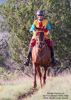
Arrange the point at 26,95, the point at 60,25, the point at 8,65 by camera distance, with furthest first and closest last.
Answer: the point at 8,65 → the point at 60,25 → the point at 26,95

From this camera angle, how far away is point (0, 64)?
39656 mm

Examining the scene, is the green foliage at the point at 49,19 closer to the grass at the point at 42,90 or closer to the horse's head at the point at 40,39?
the grass at the point at 42,90

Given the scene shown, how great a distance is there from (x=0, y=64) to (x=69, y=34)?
16.7 metres

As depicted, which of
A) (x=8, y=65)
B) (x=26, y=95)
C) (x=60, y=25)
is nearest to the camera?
(x=26, y=95)

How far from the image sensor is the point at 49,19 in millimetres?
23578

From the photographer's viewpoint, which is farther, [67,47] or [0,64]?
[0,64]

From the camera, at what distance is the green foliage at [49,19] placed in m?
23.7

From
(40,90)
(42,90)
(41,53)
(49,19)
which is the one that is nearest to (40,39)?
(41,53)

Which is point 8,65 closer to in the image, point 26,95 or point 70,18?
point 70,18

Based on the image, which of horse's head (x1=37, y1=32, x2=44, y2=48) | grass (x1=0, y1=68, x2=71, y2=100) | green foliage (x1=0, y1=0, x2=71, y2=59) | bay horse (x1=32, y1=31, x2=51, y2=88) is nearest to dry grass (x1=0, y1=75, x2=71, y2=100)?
grass (x1=0, y1=68, x2=71, y2=100)

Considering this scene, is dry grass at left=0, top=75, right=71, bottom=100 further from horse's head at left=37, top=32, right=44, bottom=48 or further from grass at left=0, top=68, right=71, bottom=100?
horse's head at left=37, top=32, right=44, bottom=48

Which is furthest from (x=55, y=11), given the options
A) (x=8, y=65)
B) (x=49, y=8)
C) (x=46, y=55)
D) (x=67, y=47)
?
(x=8, y=65)

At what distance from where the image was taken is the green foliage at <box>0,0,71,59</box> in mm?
23719

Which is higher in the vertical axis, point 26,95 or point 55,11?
point 55,11
